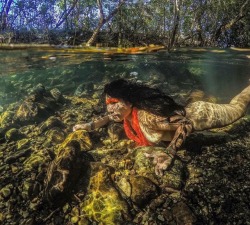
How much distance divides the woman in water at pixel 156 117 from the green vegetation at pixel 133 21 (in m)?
8.09

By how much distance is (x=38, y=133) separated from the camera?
6793 mm

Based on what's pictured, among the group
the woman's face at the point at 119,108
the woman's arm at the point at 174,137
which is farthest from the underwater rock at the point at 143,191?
the woman's face at the point at 119,108

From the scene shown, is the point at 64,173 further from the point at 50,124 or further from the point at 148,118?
the point at 50,124

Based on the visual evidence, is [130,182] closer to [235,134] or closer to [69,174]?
[69,174]

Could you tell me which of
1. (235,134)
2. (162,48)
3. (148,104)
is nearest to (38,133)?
(148,104)

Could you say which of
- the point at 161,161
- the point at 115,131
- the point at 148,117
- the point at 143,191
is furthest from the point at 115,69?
the point at 143,191

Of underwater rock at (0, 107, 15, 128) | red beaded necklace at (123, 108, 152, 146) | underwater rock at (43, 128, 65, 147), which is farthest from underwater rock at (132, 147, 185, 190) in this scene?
underwater rock at (0, 107, 15, 128)

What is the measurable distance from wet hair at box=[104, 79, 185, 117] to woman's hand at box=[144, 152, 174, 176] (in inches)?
30.5

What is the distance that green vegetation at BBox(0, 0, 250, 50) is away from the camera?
45.8 feet

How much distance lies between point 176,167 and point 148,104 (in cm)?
126

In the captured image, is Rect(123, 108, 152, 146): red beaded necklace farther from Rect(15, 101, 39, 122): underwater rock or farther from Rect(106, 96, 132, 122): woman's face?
Rect(15, 101, 39, 122): underwater rock

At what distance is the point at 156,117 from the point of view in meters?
5.02

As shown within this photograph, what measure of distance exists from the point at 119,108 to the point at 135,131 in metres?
0.59

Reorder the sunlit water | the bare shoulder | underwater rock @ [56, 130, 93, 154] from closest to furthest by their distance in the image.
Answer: the bare shoulder < underwater rock @ [56, 130, 93, 154] < the sunlit water
